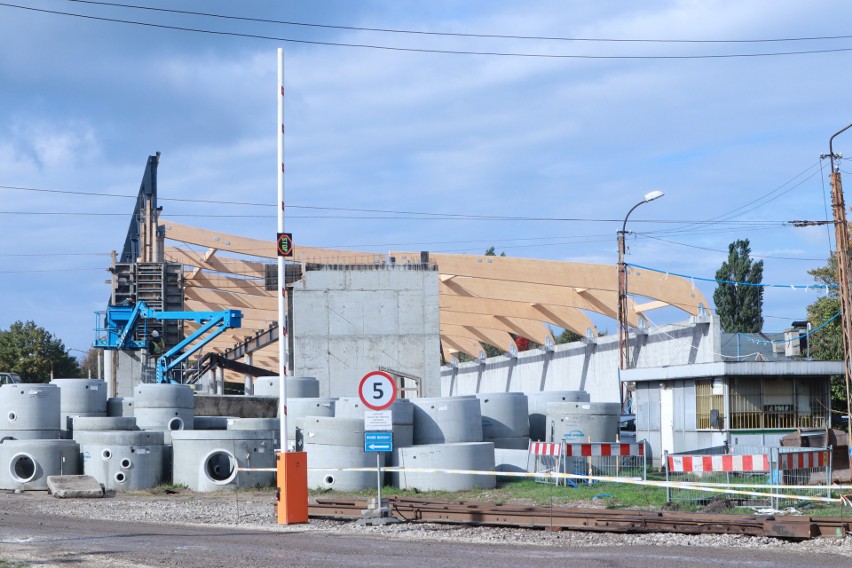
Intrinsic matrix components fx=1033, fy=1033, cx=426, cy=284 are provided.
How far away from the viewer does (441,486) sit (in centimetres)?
2127

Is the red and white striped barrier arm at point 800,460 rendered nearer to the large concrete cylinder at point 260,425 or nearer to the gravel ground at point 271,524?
the gravel ground at point 271,524

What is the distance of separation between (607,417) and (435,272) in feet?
67.6

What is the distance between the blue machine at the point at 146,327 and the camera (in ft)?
146

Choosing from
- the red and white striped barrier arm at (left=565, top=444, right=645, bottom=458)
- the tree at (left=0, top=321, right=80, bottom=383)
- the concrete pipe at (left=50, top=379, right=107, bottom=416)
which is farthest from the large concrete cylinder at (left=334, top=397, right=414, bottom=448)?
the tree at (left=0, top=321, right=80, bottom=383)

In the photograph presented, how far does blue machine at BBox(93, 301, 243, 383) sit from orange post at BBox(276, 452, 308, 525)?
28917 millimetres

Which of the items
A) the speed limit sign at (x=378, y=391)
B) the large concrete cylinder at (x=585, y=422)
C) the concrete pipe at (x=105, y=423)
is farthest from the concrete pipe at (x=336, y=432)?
the speed limit sign at (x=378, y=391)

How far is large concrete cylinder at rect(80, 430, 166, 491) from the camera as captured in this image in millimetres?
23344

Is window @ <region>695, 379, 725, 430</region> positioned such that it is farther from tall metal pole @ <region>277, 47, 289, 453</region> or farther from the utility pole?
tall metal pole @ <region>277, 47, 289, 453</region>

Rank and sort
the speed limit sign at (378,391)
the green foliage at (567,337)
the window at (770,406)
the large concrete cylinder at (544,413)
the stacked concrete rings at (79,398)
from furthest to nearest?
the green foliage at (567,337) → the stacked concrete rings at (79,398) → the large concrete cylinder at (544,413) → the window at (770,406) → the speed limit sign at (378,391)

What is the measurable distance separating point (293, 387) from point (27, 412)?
8.72m

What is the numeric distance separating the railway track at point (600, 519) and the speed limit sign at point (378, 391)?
6.31 feet

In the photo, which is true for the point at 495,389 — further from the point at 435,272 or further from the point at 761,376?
the point at 761,376

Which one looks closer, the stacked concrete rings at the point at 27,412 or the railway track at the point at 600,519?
the railway track at the point at 600,519

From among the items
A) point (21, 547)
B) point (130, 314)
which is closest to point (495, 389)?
point (130, 314)
